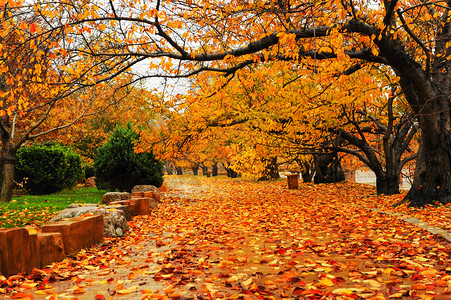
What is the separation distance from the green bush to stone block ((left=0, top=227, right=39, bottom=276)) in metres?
9.66

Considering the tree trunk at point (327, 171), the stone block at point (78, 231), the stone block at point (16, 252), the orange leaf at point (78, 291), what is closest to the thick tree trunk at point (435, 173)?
the stone block at point (78, 231)

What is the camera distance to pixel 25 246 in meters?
3.75

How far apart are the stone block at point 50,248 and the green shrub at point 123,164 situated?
7.82 meters

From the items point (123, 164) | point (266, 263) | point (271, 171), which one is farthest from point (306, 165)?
point (266, 263)

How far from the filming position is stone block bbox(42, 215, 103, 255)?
4586 mm

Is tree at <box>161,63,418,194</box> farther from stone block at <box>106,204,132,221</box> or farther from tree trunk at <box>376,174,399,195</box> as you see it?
stone block at <box>106,204,132,221</box>

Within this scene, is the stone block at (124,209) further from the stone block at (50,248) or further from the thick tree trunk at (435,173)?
the thick tree trunk at (435,173)

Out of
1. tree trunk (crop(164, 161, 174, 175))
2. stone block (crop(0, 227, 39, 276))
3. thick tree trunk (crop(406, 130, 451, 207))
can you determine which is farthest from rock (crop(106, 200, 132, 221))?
tree trunk (crop(164, 161, 174, 175))

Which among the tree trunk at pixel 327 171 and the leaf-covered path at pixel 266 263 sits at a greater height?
the tree trunk at pixel 327 171

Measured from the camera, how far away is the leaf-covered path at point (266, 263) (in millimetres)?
3217

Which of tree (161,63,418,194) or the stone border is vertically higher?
tree (161,63,418,194)

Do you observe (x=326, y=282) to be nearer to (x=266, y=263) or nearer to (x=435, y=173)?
(x=266, y=263)

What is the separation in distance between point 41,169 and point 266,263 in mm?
11200

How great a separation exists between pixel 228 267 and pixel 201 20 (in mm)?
6309
